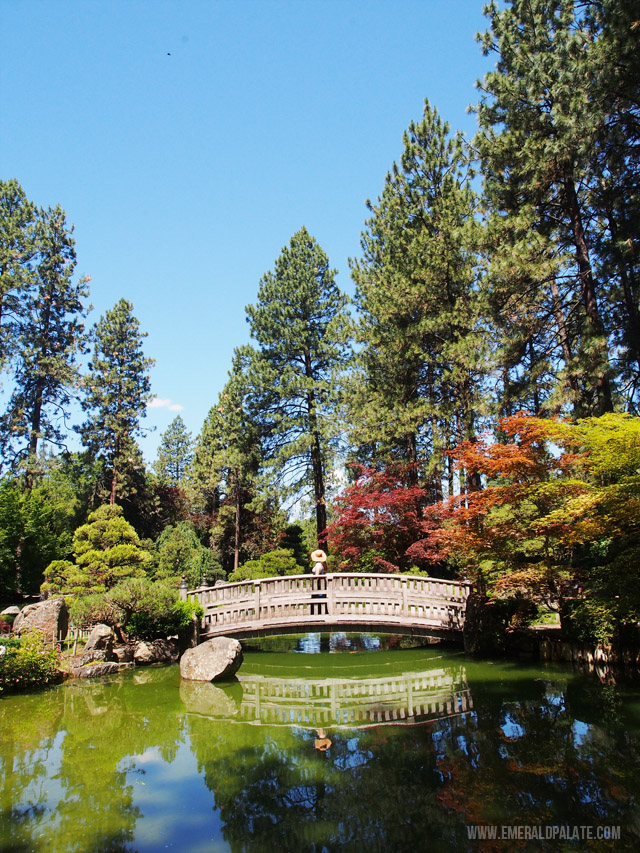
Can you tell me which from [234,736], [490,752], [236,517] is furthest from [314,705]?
[236,517]

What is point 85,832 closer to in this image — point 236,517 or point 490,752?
point 490,752

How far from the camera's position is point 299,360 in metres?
22.6

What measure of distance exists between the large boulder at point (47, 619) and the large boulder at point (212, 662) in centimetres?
316

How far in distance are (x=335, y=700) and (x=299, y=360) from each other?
15.3m

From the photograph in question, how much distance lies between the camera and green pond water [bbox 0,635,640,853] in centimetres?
447

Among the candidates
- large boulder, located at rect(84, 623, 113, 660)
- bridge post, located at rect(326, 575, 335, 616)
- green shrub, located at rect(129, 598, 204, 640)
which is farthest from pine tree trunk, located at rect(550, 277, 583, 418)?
large boulder, located at rect(84, 623, 113, 660)

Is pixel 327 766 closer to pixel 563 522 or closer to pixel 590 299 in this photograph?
pixel 563 522

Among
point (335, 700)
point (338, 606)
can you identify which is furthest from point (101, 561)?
point (335, 700)

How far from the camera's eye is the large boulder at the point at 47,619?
1202cm

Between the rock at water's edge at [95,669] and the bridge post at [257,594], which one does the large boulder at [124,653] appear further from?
the bridge post at [257,594]

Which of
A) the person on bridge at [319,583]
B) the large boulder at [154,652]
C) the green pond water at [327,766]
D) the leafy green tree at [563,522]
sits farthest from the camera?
the person on bridge at [319,583]

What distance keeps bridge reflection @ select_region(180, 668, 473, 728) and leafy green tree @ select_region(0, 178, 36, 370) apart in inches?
762

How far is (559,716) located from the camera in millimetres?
7414

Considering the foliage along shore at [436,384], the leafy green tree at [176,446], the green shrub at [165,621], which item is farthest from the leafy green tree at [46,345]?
the leafy green tree at [176,446]
